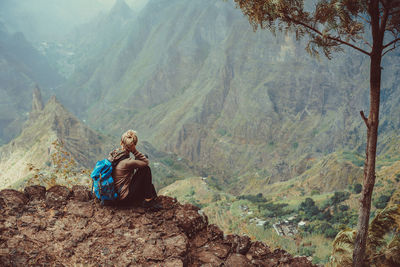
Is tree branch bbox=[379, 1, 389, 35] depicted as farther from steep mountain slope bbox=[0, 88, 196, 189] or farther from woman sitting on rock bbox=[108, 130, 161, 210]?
steep mountain slope bbox=[0, 88, 196, 189]

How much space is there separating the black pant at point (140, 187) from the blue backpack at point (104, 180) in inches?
13.0

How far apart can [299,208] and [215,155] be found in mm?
61996

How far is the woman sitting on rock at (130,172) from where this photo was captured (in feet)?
19.5

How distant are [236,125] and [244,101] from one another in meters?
9.56

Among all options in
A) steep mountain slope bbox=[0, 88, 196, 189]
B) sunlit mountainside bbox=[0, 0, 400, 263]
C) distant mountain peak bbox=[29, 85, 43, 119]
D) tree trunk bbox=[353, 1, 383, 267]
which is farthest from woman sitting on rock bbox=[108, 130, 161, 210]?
distant mountain peak bbox=[29, 85, 43, 119]

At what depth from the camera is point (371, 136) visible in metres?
5.26

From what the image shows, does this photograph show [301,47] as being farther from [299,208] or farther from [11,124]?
[11,124]

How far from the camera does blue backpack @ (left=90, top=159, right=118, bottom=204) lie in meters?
5.88

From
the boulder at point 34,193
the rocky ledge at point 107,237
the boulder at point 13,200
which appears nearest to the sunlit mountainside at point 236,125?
the rocky ledge at point 107,237

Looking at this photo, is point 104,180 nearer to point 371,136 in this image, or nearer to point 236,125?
point 371,136

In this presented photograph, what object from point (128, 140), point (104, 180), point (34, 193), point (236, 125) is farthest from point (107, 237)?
point (236, 125)

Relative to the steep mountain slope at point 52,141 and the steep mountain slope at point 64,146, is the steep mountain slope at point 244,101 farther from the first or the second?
the steep mountain slope at point 52,141

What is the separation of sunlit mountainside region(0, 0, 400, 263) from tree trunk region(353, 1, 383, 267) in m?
15.5

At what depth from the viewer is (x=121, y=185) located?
6.05 metres
